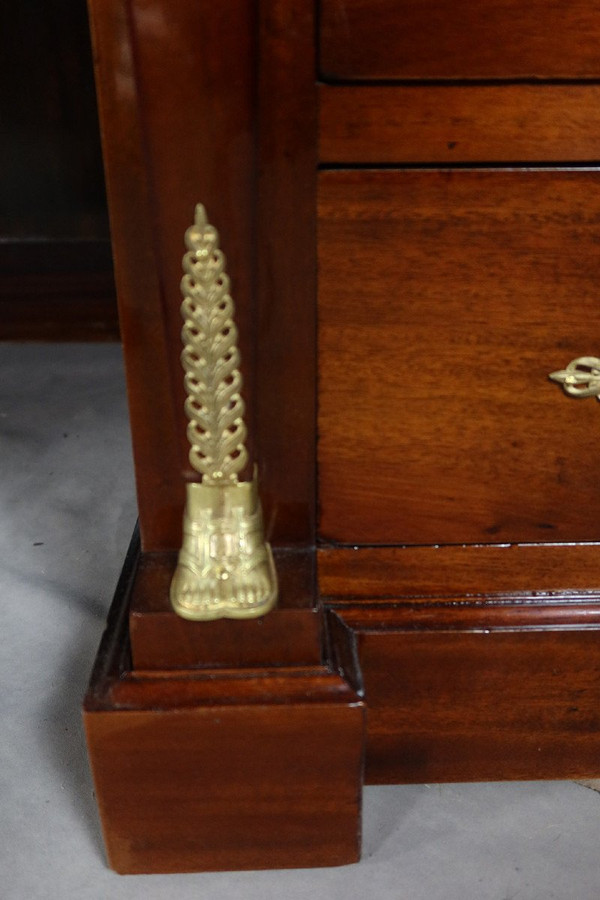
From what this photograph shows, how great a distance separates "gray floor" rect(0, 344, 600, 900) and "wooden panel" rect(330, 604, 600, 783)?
20 mm

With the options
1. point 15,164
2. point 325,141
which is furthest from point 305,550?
point 15,164

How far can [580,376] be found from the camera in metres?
0.60

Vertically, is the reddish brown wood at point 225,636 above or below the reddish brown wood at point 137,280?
below

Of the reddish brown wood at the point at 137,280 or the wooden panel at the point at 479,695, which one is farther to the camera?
the wooden panel at the point at 479,695

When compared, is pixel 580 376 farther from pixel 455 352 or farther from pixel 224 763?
pixel 224 763

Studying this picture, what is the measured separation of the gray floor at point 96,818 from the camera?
2.03ft

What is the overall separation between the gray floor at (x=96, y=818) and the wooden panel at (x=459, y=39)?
1.65 ft

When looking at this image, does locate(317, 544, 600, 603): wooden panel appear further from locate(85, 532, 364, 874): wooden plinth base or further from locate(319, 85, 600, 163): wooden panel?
locate(319, 85, 600, 163): wooden panel

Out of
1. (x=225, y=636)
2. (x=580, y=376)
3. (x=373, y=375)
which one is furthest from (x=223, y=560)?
(x=580, y=376)

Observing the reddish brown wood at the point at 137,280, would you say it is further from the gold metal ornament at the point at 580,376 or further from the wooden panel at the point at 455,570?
the gold metal ornament at the point at 580,376

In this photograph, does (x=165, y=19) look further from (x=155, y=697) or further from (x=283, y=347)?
(x=155, y=697)

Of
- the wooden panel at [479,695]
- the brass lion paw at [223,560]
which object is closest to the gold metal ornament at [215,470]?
the brass lion paw at [223,560]

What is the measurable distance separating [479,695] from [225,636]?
0.67 ft

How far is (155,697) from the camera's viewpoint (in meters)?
0.59
